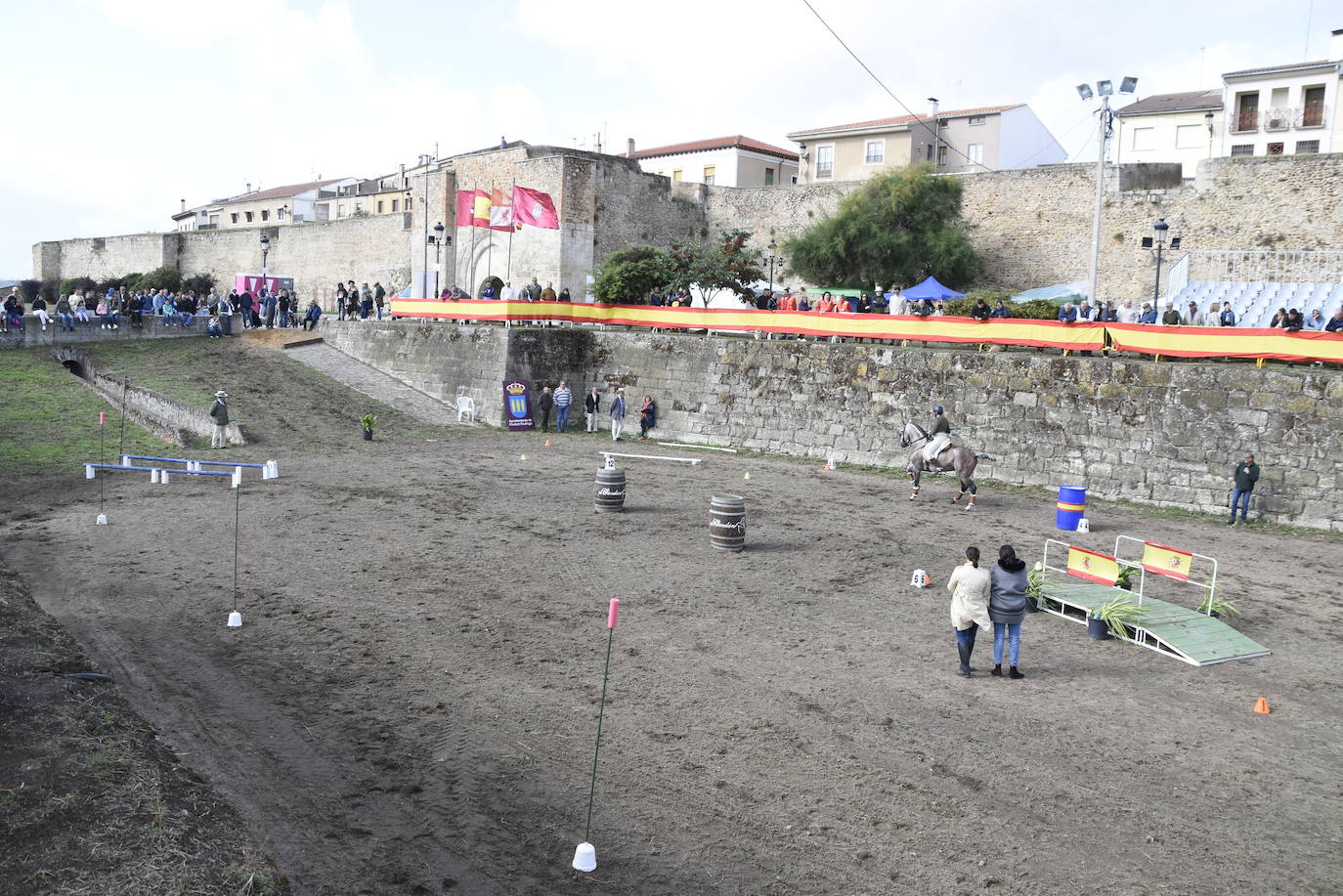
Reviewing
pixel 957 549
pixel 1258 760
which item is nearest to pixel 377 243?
pixel 957 549

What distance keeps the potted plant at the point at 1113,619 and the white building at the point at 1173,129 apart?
3990 centimetres

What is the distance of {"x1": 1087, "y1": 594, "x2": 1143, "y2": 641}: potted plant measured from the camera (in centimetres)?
1109

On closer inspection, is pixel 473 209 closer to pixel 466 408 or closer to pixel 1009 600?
pixel 466 408

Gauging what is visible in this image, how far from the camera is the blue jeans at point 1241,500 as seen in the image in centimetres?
1714

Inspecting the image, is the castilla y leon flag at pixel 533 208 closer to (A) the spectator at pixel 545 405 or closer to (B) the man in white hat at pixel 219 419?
(A) the spectator at pixel 545 405

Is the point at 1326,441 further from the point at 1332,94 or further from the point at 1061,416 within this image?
the point at 1332,94

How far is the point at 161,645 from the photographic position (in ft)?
32.9

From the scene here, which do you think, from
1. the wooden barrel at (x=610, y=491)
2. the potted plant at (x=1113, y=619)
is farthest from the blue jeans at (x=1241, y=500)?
the wooden barrel at (x=610, y=491)

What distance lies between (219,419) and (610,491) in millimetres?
10529

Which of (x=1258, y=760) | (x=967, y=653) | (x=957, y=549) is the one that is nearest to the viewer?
(x=1258, y=760)

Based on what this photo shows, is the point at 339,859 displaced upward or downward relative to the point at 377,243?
downward

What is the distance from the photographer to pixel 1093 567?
1224 centimetres

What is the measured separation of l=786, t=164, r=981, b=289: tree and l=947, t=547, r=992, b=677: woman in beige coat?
25171 millimetres

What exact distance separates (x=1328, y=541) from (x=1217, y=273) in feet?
49.9
